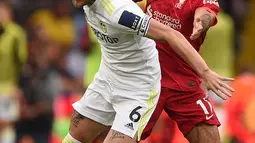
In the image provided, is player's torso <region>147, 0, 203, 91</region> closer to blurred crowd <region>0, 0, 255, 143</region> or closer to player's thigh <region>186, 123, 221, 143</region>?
player's thigh <region>186, 123, 221, 143</region>

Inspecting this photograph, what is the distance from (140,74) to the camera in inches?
307

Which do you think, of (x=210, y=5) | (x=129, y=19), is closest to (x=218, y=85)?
(x=129, y=19)

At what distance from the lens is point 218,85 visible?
7184 millimetres

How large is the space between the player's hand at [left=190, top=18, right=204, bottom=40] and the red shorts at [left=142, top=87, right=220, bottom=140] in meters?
0.80

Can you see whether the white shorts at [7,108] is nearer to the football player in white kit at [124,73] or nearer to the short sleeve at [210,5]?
the football player in white kit at [124,73]

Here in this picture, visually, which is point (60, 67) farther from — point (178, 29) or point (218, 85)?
point (218, 85)

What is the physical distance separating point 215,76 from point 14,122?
23.5ft

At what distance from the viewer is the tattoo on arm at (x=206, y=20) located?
7.89m

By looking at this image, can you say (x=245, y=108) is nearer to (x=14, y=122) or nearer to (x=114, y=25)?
(x=14, y=122)

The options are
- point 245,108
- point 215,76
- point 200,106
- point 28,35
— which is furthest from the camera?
point 28,35

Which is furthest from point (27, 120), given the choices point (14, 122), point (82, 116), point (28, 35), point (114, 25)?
point (114, 25)

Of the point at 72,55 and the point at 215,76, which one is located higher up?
the point at 215,76

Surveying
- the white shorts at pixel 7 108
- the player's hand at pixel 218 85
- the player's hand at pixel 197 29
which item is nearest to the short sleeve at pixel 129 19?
the player's hand at pixel 197 29

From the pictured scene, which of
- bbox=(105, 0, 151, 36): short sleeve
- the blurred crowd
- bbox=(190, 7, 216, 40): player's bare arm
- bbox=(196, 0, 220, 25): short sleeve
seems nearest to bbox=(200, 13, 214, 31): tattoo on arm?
bbox=(190, 7, 216, 40): player's bare arm
